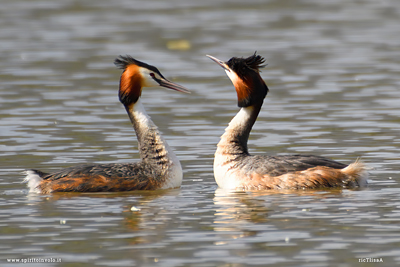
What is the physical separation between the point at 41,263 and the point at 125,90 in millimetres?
5078

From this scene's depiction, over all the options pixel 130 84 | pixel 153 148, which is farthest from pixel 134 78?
pixel 153 148

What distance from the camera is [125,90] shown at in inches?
566

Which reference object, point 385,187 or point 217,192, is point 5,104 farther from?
point 385,187

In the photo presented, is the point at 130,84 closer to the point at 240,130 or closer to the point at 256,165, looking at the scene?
the point at 240,130

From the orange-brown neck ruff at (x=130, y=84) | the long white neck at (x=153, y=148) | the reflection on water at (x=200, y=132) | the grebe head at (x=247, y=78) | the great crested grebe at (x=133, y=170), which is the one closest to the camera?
the reflection on water at (x=200, y=132)

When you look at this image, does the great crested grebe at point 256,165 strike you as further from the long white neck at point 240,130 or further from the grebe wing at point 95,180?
the grebe wing at point 95,180

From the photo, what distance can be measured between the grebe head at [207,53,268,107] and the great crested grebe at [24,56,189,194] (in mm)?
926

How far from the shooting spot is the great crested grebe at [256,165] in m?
13.3

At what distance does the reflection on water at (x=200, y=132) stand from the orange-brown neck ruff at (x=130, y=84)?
1.46 meters

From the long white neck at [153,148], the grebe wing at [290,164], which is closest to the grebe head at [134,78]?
the long white neck at [153,148]

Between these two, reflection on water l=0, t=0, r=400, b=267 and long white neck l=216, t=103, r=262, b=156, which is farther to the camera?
long white neck l=216, t=103, r=262, b=156

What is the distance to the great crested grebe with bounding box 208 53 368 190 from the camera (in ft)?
43.8

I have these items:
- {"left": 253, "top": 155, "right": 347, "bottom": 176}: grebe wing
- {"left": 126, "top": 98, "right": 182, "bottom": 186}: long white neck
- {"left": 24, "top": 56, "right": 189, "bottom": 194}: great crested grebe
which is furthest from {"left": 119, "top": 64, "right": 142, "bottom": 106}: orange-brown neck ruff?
{"left": 253, "top": 155, "right": 347, "bottom": 176}: grebe wing

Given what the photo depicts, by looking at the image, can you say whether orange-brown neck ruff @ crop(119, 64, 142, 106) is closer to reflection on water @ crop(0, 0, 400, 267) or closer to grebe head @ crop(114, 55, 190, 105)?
grebe head @ crop(114, 55, 190, 105)
